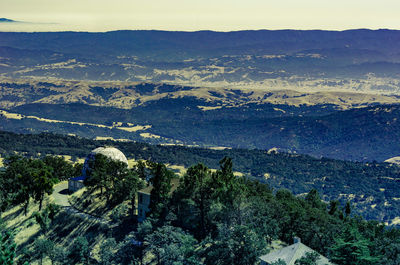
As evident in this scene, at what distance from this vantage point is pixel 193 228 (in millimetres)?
78125

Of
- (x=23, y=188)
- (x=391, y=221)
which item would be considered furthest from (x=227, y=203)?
(x=391, y=221)

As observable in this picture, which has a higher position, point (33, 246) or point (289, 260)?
point (289, 260)

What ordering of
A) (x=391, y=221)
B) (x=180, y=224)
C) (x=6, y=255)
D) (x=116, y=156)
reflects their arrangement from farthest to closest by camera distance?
(x=391, y=221)
(x=116, y=156)
(x=180, y=224)
(x=6, y=255)

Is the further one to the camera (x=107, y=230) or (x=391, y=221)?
(x=391, y=221)

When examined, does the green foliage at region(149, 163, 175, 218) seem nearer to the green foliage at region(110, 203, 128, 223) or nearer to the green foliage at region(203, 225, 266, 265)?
the green foliage at region(110, 203, 128, 223)

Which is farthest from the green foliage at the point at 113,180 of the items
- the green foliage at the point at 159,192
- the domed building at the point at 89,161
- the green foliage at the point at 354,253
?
the green foliage at the point at 354,253

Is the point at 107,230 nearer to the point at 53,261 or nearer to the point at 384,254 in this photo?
the point at 53,261

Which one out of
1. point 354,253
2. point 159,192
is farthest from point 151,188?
point 354,253

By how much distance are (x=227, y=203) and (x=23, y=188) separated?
38.2 metres

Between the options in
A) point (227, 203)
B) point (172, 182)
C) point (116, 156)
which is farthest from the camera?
point (116, 156)

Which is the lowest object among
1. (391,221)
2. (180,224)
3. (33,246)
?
(391,221)

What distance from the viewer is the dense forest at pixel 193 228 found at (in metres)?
64.7

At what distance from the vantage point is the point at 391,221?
191 metres

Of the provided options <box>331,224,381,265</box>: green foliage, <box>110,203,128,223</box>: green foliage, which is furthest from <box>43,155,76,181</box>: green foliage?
<box>331,224,381,265</box>: green foliage
